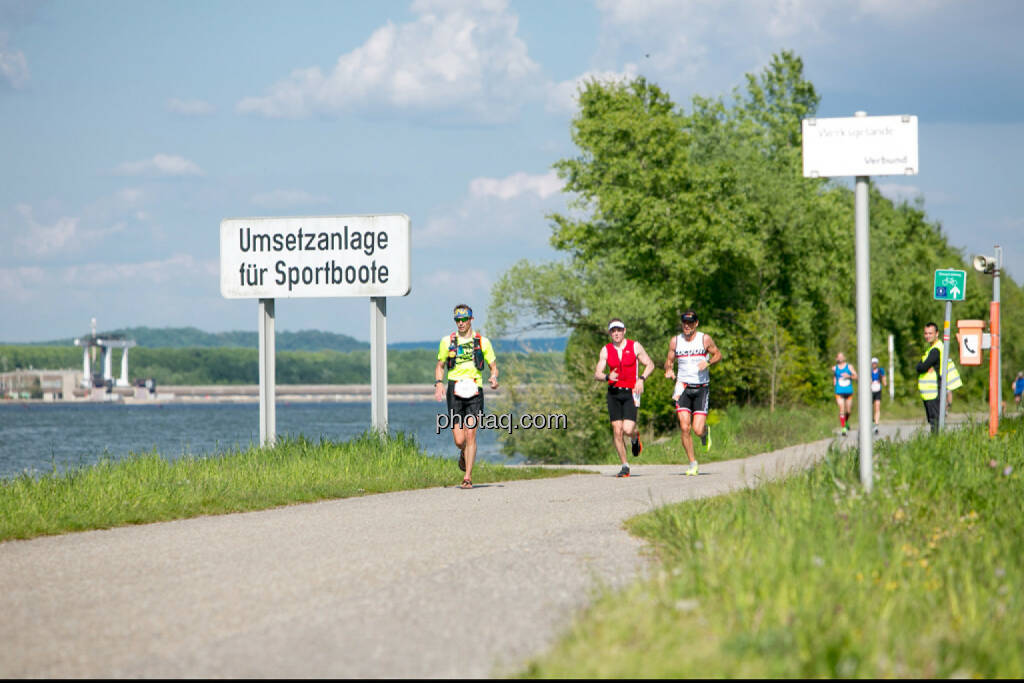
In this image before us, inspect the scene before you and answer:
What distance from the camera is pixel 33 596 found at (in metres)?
6.68

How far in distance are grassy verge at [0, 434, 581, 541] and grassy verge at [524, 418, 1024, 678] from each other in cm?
435

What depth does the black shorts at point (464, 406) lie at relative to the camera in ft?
43.1

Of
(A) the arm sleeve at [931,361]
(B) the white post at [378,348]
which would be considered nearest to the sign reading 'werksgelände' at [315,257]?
(B) the white post at [378,348]

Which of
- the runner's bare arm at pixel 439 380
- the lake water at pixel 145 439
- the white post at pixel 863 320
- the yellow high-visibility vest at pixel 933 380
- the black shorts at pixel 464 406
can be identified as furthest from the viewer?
the lake water at pixel 145 439

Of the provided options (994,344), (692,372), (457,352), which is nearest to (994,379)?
(994,344)

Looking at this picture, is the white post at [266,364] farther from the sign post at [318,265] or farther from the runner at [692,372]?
the runner at [692,372]

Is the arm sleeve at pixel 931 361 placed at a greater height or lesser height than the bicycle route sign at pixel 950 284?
lesser

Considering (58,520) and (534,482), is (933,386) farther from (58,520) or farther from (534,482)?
(58,520)

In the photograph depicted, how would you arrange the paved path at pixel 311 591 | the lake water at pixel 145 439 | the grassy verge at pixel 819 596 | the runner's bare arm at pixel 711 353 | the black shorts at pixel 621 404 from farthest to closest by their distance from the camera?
the lake water at pixel 145 439 → the black shorts at pixel 621 404 → the runner's bare arm at pixel 711 353 → the paved path at pixel 311 591 → the grassy verge at pixel 819 596

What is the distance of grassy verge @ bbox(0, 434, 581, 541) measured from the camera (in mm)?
9984

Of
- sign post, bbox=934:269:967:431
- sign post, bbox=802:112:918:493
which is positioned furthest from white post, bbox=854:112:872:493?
sign post, bbox=934:269:967:431

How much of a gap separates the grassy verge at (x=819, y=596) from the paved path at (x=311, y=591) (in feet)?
1.28

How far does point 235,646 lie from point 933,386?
48.1ft

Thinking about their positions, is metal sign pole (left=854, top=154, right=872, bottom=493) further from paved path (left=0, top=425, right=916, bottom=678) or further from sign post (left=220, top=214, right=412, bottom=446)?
sign post (left=220, top=214, right=412, bottom=446)
